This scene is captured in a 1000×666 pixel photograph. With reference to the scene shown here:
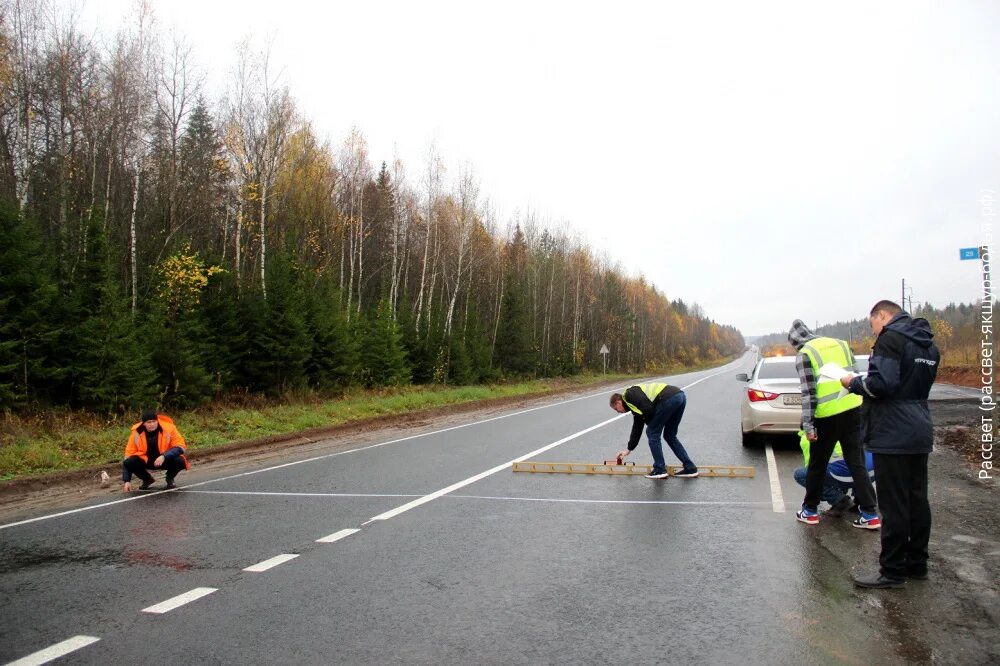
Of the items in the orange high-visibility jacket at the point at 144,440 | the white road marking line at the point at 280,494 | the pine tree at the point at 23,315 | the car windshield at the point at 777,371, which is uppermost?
the pine tree at the point at 23,315

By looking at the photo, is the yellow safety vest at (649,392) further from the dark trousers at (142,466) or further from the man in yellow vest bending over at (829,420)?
the dark trousers at (142,466)

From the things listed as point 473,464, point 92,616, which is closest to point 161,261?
point 473,464

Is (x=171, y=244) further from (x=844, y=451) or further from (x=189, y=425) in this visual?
(x=844, y=451)

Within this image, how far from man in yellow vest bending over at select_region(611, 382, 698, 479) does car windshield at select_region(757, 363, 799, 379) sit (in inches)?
142

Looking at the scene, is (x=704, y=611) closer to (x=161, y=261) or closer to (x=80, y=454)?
(x=80, y=454)

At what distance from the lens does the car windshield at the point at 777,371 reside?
464 inches

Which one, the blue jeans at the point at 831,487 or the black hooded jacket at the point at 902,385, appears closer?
the black hooded jacket at the point at 902,385

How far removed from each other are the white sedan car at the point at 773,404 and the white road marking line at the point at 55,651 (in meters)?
10.3

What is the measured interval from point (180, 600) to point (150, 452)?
18.2ft

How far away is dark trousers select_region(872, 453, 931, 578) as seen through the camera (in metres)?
4.64

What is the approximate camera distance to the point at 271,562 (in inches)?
211

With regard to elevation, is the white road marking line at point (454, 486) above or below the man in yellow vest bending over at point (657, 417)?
below

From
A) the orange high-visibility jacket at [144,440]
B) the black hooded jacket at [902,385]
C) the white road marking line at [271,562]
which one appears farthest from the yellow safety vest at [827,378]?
the orange high-visibility jacket at [144,440]

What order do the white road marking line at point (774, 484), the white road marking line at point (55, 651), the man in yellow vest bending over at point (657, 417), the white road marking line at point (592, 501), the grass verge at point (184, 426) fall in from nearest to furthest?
the white road marking line at point (55, 651), the white road marking line at point (774, 484), the white road marking line at point (592, 501), the man in yellow vest bending over at point (657, 417), the grass verge at point (184, 426)
